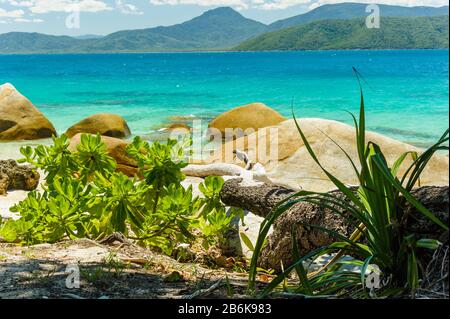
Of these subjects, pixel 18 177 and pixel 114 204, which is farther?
pixel 18 177

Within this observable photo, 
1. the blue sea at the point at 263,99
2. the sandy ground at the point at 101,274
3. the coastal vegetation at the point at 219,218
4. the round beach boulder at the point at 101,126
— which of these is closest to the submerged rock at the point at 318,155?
the coastal vegetation at the point at 219,218

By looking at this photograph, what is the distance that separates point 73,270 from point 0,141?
12523 millimetres

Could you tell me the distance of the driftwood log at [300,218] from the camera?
266 cm

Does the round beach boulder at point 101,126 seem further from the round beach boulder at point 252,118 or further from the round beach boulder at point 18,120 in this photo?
the round beach boulder at point 252,118

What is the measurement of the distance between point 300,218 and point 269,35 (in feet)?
405

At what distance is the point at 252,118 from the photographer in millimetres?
13984

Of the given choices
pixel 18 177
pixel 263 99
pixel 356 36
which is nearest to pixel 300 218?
pixel 18 177

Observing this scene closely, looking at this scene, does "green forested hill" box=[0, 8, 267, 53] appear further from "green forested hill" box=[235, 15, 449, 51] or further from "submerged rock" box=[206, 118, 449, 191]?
"submerged rock" box=[206, 118, 449, 191]

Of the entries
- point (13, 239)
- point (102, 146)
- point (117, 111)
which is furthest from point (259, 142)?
point (117, 111)

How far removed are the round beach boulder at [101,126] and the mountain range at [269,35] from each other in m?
68.7

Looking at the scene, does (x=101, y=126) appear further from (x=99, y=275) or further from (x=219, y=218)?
(x=99, y=275)

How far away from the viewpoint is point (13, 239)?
13.1ft

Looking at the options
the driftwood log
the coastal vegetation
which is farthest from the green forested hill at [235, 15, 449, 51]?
the coastal vegetation

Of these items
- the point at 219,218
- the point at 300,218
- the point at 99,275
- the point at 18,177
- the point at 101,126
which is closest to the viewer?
the point at 99,275
